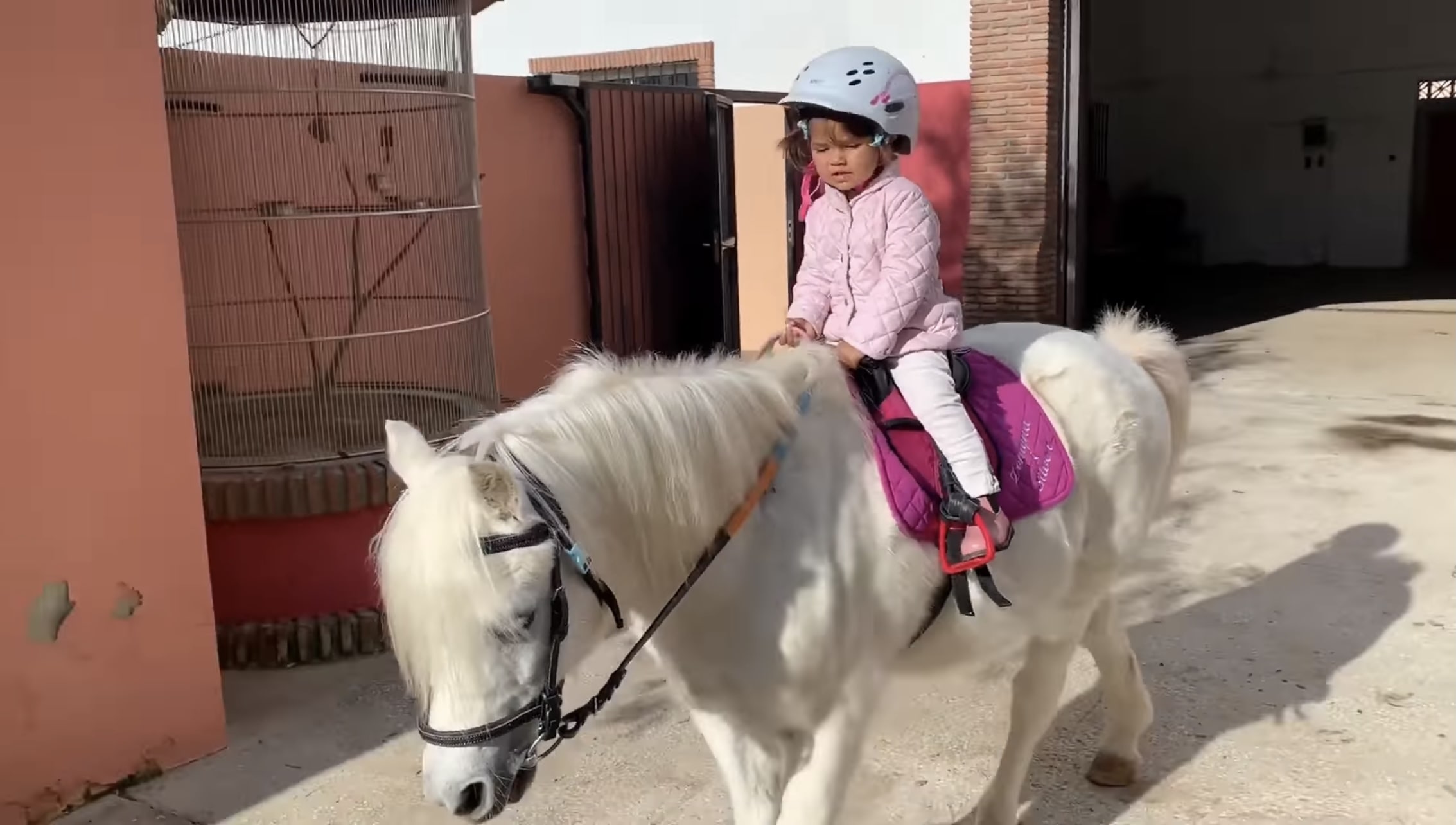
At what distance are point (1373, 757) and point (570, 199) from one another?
6261 millimetres

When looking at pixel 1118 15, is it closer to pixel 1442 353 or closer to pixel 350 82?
pixel 1442 353

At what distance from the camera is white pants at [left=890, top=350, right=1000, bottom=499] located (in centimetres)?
241

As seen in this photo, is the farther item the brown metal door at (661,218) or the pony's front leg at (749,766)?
the brown metal door at (661,218)

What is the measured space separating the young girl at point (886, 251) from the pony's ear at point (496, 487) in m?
1.04

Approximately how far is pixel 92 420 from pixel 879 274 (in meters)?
2.39

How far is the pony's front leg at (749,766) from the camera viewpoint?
2365 millimetres

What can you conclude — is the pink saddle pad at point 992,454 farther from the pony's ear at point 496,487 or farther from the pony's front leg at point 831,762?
the pony's ear at point 496,487

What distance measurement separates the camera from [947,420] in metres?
2.44

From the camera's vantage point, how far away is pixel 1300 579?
4840mm

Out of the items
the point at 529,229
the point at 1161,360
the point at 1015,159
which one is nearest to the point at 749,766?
the point at 1161,360

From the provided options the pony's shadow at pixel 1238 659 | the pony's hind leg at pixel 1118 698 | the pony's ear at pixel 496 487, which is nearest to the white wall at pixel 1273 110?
the pony's shadow at pixel 1238 659

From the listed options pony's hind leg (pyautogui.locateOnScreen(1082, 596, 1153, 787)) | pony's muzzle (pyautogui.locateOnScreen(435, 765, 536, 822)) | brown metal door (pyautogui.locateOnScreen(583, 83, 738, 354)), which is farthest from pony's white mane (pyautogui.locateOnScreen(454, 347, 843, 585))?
brown metal door (pyautogui.locateOnScreen(583, 83, 738, 354))

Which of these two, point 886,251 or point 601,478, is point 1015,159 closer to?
A: point 886,251

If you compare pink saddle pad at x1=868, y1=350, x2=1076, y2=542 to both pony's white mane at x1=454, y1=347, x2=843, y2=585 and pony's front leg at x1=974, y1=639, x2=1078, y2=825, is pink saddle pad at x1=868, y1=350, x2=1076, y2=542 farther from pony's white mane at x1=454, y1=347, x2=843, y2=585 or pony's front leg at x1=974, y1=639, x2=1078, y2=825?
pony's front leg at x1=974, y1=639, x2=1078, y2=825
